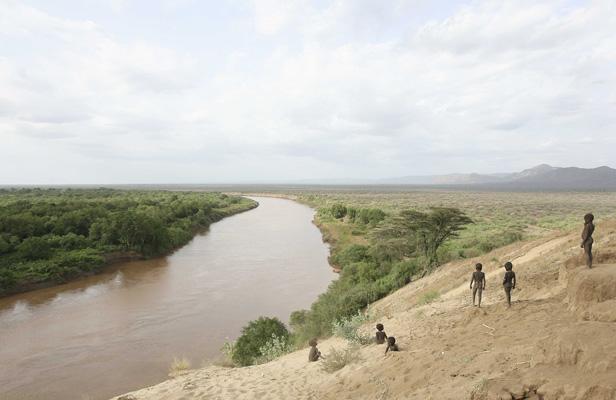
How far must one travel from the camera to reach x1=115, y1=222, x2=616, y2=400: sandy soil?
581cm

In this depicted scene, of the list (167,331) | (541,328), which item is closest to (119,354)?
(167,331)

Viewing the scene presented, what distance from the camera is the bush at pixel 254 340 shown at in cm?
1570

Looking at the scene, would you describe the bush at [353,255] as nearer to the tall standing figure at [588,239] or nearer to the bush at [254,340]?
the bush at [254,340]

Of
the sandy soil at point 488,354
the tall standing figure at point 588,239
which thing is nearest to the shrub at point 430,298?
the sandy soil at point 488,354

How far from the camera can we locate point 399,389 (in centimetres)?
814

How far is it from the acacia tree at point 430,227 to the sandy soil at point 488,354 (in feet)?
21.3

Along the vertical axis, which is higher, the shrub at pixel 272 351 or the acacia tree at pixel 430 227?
the acacia tree at pixel 430 227

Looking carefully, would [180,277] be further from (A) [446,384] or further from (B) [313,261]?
(A) [446,384]

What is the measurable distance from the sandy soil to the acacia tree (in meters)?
6.49

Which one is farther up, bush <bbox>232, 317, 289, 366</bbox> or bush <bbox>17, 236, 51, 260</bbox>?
bush <bbox>17, 236, 51, 260</bbox>

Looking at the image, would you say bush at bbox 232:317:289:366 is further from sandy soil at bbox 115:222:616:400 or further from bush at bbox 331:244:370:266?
bush at bbox 331:244:370:266

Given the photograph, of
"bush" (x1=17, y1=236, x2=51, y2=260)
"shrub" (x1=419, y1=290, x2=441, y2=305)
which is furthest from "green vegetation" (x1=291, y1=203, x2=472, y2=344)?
"bush" (x1=17, y1=236, x2=51, y2=260)

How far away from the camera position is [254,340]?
16.5m

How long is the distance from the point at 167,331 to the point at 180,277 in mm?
12088
